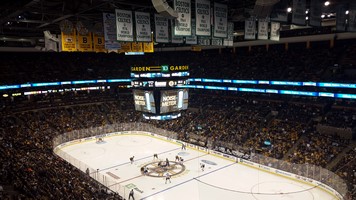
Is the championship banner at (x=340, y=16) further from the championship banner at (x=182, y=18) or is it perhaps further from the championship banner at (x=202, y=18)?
the championship banner at (x=182, y=18)

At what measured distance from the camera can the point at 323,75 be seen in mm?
30016

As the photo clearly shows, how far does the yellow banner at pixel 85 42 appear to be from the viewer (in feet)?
58.4

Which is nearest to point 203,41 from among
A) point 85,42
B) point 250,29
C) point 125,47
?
point 250,29

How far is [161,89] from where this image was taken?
24.4 meters

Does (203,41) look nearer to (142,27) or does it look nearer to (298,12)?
(142,27)

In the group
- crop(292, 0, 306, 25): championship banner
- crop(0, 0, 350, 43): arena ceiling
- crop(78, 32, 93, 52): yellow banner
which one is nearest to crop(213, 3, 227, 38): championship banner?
crop(0, 0, 350, 43): arena ceiling

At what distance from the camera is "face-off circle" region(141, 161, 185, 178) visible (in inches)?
925

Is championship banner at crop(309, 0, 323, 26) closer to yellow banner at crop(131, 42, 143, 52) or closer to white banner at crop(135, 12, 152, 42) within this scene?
white banner at crop(135, 12, 152, 42)

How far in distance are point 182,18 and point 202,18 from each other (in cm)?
119

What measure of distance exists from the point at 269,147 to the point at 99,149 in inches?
697

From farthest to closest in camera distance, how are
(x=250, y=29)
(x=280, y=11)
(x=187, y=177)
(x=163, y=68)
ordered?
1. (x=163, y=68)
2. (x=187, y=177)
3. (x=250, y=29)
4. (x=280, y=11)

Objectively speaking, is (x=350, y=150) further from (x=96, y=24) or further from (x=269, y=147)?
(x=96, y=24)

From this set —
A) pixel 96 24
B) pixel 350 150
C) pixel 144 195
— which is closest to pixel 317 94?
pixel 350 150

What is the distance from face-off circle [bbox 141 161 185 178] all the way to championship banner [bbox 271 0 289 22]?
50.1 feet
